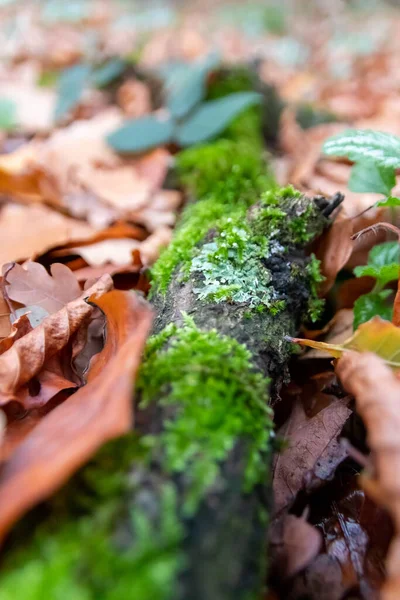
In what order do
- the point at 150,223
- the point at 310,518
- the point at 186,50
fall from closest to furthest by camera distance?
the point at 310,518, the point at 150,223, the point at 186,50

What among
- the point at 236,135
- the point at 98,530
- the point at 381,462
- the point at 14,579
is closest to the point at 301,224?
the point at 381,462

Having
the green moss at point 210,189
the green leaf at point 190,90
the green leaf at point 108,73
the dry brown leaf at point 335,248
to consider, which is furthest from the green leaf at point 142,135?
the dry brown leaf at point 335,248

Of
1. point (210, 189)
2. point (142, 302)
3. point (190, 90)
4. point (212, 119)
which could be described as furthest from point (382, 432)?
point (190, 90)

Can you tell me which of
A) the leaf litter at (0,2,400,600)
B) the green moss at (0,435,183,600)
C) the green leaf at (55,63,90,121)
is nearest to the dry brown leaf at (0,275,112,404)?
the leaf litter at (0,2,400,600)

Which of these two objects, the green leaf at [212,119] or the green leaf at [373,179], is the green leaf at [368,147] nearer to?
the green leaf at [373,179]

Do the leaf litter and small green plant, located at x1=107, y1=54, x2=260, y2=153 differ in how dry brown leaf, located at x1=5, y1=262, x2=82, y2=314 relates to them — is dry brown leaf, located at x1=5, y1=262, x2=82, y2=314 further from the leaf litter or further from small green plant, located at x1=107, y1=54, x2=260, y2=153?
small green plant, located at x1=107, y1=54, x2=260, y2=153

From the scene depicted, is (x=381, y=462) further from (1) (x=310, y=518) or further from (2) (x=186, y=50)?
(2) (x=186, y=50)
